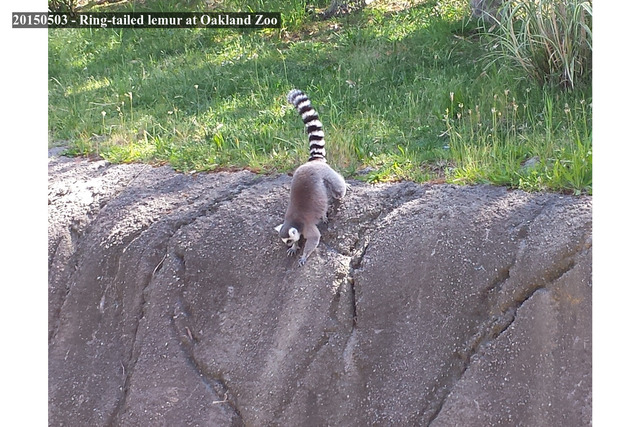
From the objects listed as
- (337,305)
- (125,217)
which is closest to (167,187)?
(125,217)

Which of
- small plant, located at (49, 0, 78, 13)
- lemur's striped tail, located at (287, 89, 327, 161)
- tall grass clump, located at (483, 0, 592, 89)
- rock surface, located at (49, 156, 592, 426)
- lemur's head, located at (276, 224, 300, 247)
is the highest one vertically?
small plant, located at (49, 0, 78, 13)

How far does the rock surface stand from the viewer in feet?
12.0

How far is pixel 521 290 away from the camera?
12.2ft

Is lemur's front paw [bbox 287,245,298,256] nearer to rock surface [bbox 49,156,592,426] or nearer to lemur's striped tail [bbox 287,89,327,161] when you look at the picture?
rock surface [bbox 49,156,592,426]

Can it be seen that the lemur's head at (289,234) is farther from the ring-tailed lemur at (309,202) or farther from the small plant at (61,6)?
the small plant at (61,6)

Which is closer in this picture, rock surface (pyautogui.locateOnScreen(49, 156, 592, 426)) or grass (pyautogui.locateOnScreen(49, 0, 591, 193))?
rock surface (pyautogui.locateOnScreen(49, 156, 592, 426))

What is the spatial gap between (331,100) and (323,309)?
250cm

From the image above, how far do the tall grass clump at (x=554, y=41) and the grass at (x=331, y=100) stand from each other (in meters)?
0.14

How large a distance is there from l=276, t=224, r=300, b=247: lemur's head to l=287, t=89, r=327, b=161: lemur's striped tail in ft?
2.45

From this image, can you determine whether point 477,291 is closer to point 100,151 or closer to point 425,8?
point 100,151

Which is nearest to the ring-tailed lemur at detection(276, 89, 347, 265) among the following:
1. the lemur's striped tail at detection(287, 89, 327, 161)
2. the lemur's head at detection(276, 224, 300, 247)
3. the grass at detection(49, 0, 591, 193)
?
the lemur's head at detection(276, 224, 300, 247)

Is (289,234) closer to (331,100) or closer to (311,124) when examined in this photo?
(311,124)

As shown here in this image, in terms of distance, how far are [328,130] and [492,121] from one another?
124 cm

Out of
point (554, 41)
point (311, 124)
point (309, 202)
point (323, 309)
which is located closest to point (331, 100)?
point (311, 124)
